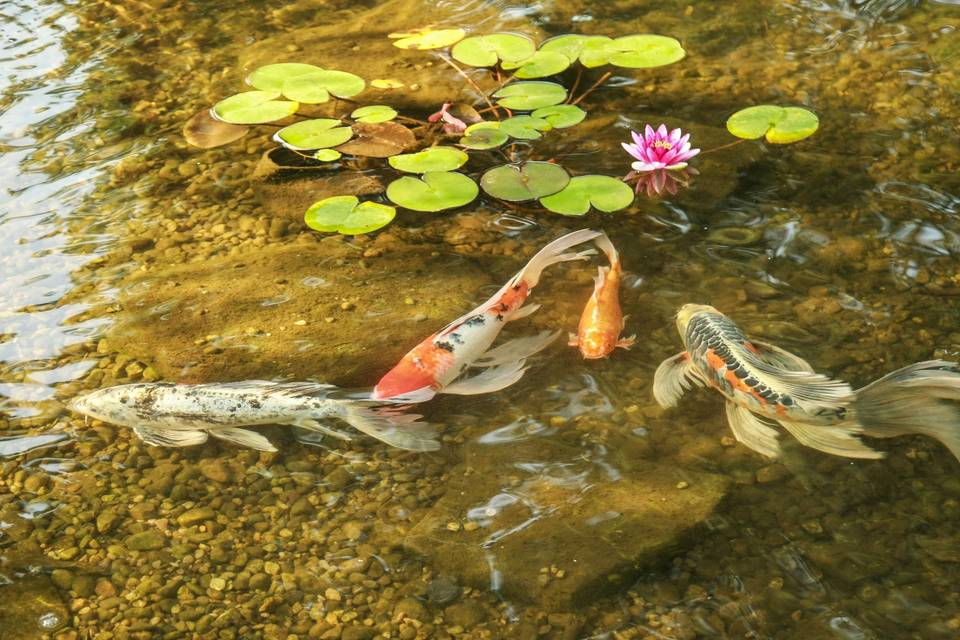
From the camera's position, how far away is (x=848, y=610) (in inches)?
111

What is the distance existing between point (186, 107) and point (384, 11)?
151 cm

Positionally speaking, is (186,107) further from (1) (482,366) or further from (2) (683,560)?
(2) (683,560)

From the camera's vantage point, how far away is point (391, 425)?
3393mm

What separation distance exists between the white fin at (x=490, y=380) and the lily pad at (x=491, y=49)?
2.21 meters

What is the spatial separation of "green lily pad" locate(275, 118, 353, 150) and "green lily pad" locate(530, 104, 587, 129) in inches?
39.5

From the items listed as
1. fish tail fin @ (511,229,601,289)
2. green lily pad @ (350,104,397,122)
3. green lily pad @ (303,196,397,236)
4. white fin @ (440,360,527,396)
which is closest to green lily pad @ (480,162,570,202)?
fish tail fin @ (511,229,601,289)

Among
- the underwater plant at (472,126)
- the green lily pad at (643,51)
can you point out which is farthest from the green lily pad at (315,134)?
the green lily pad at (643,51)

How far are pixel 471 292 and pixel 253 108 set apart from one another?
1.82 meters

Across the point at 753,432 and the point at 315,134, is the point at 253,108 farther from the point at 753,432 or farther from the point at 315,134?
the point at 753,432

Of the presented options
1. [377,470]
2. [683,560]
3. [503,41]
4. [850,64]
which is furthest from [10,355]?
[850,64]

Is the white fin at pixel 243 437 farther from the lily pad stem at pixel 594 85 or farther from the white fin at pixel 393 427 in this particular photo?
the lily pad stem at pixel 594 85

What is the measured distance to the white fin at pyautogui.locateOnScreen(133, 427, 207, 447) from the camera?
345 cm

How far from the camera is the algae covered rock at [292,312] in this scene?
370cm

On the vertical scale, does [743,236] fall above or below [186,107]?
below
